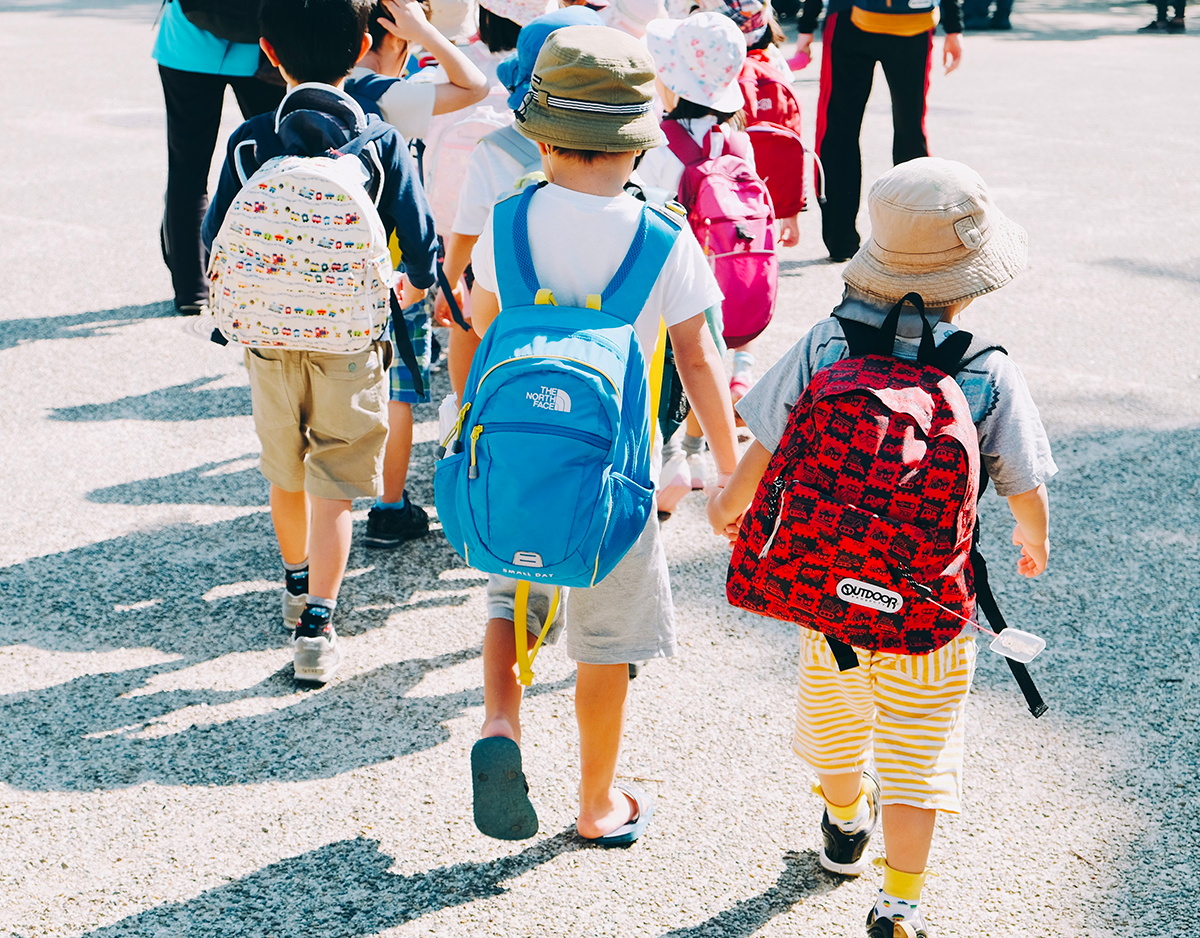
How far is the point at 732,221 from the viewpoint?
3.82 m

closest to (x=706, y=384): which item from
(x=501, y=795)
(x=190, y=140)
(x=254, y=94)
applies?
(x=501, y=795)

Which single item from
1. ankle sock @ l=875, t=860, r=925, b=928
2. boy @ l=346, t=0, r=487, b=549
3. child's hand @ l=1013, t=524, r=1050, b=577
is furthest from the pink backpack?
ankle sock @ l=875, t=860, r=925, b=928

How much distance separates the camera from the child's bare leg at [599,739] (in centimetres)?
258

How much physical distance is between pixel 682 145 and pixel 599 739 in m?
2.08

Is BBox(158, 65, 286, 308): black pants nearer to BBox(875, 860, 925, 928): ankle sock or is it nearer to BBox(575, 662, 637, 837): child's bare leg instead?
BBox(575, 662, 637, 837): child's bare leg

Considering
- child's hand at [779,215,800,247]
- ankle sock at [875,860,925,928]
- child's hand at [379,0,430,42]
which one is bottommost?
ankle sock at [875,860,925,928]

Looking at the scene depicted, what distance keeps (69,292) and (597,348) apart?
4837 mm

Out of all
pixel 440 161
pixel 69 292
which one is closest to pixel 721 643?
pixel 440 161

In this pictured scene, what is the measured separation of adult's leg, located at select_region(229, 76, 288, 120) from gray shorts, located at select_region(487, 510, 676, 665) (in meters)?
3.74

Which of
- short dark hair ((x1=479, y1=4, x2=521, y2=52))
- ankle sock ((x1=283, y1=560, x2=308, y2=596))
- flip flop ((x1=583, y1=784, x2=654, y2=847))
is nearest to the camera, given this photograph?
flip flop ((x1=583, y1=784, x2=654, y2=847))

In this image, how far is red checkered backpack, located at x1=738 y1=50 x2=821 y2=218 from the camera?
4.55 metres

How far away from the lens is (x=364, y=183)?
9.76ft

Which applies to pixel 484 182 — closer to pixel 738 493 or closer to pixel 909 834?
pixel 738 493

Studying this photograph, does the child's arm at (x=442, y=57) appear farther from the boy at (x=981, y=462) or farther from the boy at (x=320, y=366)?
the boy at (x=981, y=462)
